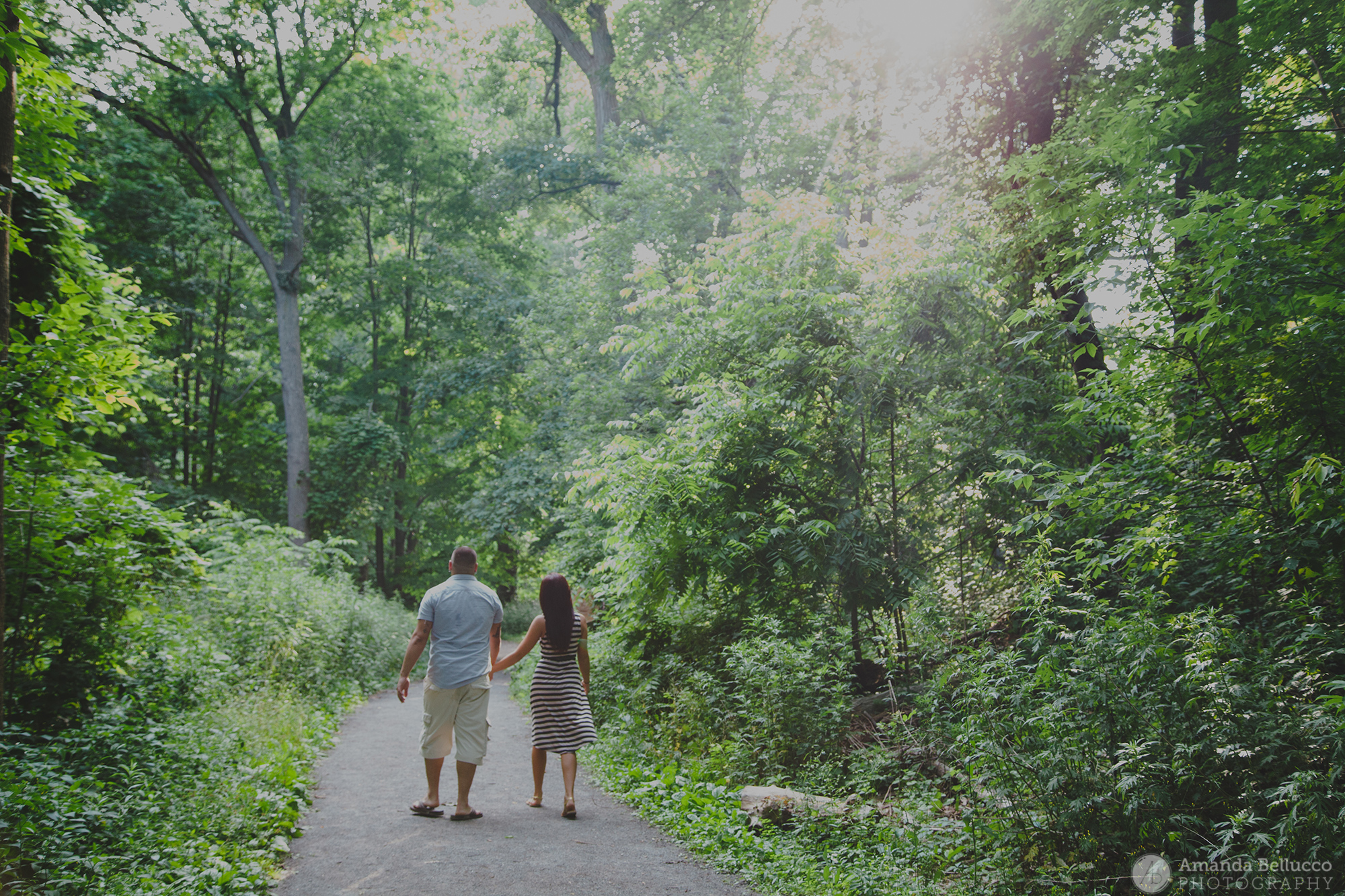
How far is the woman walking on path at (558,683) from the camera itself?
22.6 feet

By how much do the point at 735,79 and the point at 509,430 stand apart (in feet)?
44.9

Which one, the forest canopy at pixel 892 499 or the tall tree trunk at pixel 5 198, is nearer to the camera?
the forest canopy at pixel 892 499

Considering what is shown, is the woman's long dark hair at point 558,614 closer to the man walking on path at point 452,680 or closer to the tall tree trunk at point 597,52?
the man walking on path at point 452,680

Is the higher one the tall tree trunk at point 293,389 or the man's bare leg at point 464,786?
the tall tree trunk at point 293,389

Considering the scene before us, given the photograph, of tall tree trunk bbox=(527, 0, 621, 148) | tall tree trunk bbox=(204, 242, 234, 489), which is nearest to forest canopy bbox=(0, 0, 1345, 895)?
tall tree trunk bbox=(204, 242, 234, 489)

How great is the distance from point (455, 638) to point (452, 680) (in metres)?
0.35

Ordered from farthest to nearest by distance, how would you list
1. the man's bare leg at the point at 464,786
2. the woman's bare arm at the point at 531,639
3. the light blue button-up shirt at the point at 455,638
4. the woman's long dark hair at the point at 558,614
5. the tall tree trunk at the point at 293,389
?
the tall tree trunk at the point at 293,389
the woman's long dark hair at the point at 558,614
the woman's bare arm at the point at 531,639
the light blue button-up shirt at the point at 455,638
the man's bare leg at the point at 464,786

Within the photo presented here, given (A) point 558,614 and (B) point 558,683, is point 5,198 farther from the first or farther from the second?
(B) point 558,683

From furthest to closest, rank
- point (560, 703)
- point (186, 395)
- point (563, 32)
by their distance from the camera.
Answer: point (563, 32) < point (186, 395) < point (560, 703)

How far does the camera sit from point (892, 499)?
29.3 ft

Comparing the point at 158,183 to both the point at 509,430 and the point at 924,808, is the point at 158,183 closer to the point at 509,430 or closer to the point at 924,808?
the point at 509,430

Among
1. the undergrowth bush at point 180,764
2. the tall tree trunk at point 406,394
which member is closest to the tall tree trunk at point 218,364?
the tall tree trunk at point 406,394

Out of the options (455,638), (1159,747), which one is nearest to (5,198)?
(455,638)

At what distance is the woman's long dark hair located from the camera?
7.16 metres
